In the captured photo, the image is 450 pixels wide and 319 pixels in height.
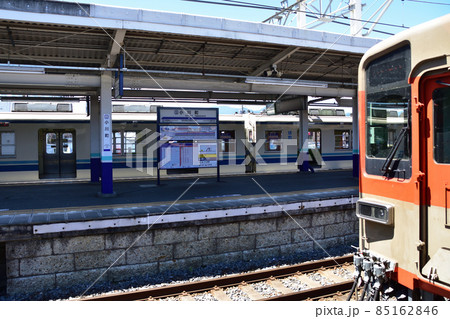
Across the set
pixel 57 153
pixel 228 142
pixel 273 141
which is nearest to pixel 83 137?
pixel 57 153

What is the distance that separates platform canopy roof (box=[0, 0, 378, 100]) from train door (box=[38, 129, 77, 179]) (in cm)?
212

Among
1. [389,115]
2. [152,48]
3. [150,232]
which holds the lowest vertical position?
[150,232]

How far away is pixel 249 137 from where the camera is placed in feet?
50.8

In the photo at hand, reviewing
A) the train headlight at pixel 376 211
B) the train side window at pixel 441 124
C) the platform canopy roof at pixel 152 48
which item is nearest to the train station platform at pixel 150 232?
the platform canopy roof at pixel 152 48

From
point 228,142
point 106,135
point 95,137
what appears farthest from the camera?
point 228,142

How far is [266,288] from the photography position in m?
5.73

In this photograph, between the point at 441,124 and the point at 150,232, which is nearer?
the point at 441,124

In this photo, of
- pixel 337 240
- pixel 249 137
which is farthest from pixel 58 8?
pixel 249 137

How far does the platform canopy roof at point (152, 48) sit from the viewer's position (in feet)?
22.4

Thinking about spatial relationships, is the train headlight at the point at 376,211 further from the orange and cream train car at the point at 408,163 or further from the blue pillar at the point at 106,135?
the blue pillar at the point at 106,135

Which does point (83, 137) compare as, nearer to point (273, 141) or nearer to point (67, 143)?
point (67, 143)

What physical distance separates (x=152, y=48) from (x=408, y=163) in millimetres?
7086

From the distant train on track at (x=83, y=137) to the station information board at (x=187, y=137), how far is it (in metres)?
3.35

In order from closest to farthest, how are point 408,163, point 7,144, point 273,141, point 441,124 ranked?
1. point 441,124
2. point 408,163
3. point 7,144
4. point 273,141
